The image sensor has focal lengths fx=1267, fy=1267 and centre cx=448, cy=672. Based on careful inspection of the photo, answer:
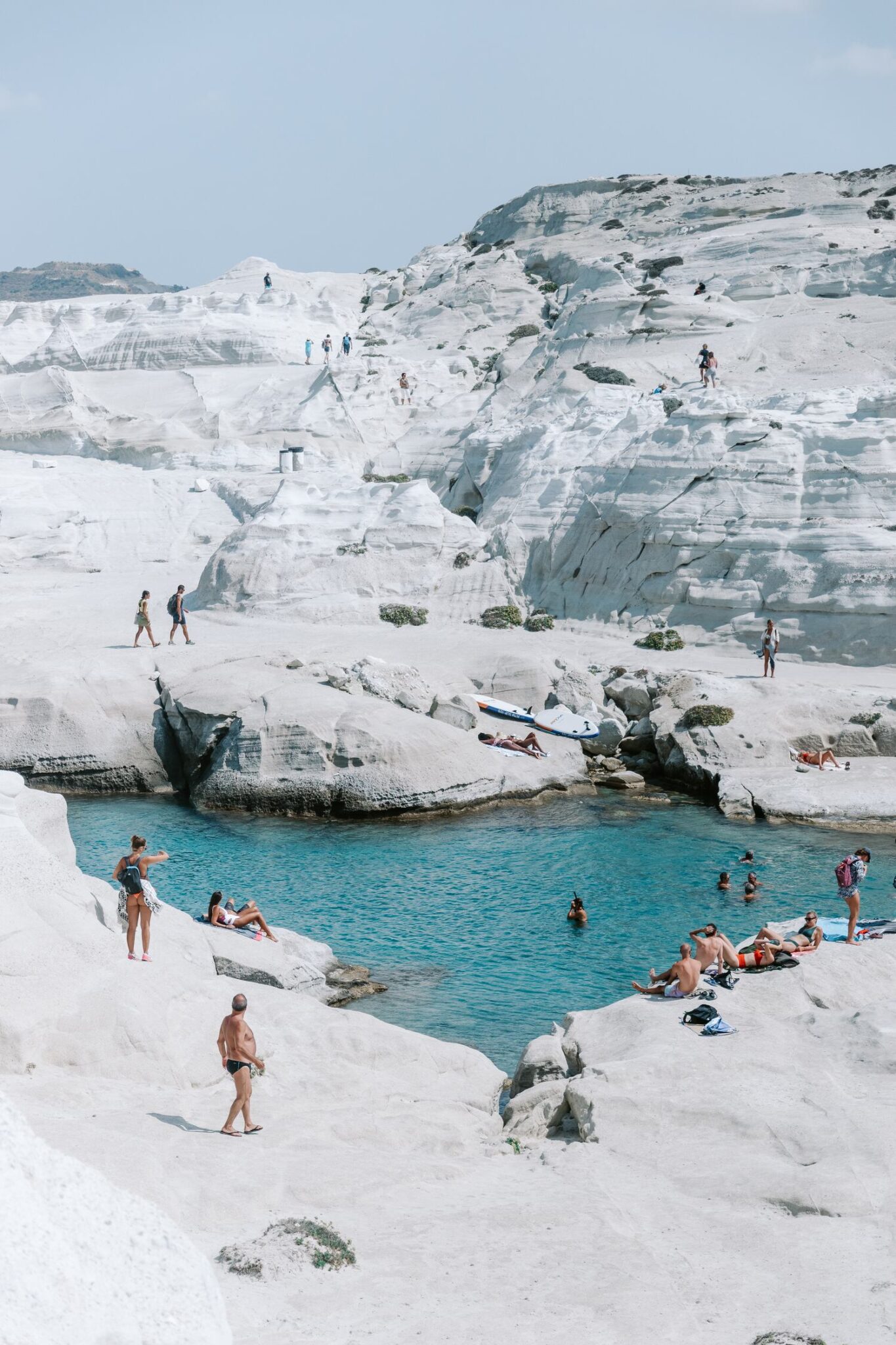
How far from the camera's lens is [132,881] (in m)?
14.9

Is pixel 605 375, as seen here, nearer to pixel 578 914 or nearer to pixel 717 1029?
pixel 578 914

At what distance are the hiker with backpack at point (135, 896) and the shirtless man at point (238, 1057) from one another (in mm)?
3427

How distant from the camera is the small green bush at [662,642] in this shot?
33.4 meters

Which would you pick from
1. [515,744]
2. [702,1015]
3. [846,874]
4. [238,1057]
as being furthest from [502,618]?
[238,1057]

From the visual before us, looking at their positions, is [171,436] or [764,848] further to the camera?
[171,436]

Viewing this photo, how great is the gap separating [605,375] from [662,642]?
15.7 metres

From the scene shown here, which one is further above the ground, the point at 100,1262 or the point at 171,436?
the point at 171,436

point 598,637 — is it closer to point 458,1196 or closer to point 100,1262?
point 458,1196

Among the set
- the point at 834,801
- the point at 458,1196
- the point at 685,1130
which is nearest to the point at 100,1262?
the point at 458,1196

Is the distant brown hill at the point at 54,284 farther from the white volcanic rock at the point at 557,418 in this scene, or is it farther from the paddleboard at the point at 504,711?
the paddleboard at the point at 504,711

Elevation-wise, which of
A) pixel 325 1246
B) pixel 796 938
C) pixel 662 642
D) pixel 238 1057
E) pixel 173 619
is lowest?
pixel 796 938

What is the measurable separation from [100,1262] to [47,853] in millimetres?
8619

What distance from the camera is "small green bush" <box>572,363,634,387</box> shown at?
Answer: 4525 cm

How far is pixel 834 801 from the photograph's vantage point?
2508 centimetres
